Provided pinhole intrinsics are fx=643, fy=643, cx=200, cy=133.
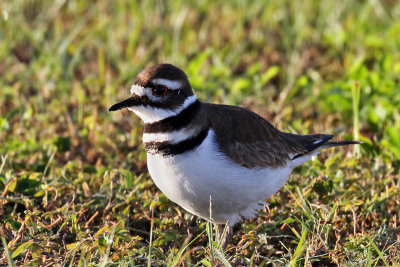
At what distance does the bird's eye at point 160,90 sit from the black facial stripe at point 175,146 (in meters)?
0.29

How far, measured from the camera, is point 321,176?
4.27m

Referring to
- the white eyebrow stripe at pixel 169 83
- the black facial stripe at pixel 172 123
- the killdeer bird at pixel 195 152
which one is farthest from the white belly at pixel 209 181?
the white eyebrow stripe at pixel 169 83

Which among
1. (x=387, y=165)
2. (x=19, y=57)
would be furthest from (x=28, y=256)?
(x=19, y=57)

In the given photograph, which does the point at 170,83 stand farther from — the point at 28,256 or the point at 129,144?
the point at 129,144

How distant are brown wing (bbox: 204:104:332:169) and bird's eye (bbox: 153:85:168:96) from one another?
34 cm

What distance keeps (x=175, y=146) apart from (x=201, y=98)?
2430 mm

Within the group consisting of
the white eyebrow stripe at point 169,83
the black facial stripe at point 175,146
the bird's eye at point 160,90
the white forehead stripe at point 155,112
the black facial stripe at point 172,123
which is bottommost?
the black facial stripe at point 175,146

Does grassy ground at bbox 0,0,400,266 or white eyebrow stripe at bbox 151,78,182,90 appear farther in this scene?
grassy ground at bbox 0,0,400,266

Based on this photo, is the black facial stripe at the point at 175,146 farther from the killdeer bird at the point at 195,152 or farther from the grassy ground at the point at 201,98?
the grassy ground at the point at 201,98

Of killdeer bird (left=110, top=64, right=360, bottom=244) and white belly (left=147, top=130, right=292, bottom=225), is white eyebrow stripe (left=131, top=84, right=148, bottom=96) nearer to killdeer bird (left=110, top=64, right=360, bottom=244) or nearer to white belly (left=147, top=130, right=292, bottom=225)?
killdeer bird (left=110, top=64, right=360, bottom=244)

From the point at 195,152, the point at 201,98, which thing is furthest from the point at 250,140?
the point at 201,98

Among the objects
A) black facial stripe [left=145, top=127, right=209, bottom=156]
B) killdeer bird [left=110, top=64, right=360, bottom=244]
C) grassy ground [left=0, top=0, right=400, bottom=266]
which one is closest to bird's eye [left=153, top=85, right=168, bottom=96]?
killdeer bird [left=110, top=64, right=360, bottom=244]

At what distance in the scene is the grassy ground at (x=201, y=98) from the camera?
12.5 ft

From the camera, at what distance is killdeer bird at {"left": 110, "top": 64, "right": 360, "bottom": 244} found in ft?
11.8
